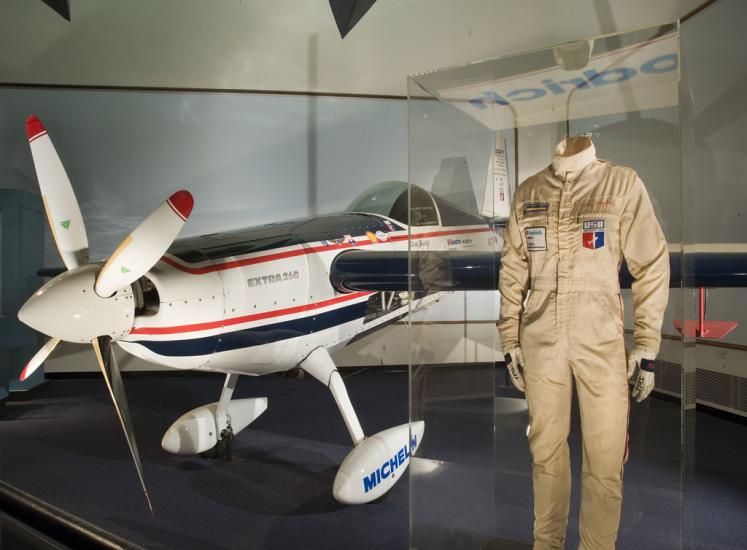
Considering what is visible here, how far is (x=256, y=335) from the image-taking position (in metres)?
3.21

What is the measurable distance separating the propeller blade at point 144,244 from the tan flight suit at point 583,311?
148 centimetres

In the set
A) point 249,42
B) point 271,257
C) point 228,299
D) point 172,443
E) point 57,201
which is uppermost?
point 249,42

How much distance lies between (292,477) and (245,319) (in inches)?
52.2

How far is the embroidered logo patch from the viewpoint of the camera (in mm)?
1799

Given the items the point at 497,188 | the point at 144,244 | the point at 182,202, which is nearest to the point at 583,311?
the point at 497,188

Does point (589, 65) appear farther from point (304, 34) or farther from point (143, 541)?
point (304, 34)

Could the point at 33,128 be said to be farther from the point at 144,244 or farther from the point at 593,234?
the point at 593,234

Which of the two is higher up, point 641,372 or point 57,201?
point 57,201

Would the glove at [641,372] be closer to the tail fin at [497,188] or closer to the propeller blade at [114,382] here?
the tail fin at [497,188]

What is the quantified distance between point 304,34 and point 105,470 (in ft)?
18.3

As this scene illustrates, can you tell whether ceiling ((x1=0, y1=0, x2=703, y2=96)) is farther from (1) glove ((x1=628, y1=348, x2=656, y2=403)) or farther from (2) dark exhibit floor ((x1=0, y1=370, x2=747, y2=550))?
(1) glove ((x1=628, y1=348, x2=656, y2=403))

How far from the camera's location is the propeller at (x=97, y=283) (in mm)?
2389

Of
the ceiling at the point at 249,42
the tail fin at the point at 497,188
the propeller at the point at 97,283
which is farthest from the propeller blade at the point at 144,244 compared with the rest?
the ceiling at the point at 249,42

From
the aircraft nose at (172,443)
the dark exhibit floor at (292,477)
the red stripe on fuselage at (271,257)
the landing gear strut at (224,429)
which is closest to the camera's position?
the dark exhibit floor at (292,477)
